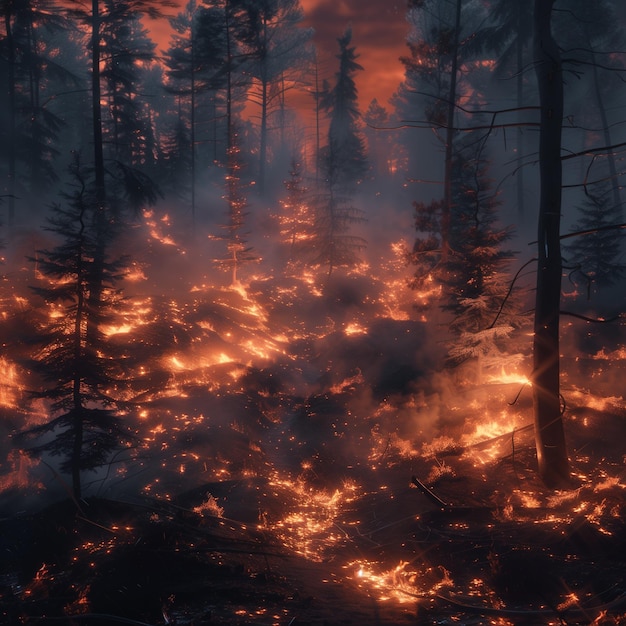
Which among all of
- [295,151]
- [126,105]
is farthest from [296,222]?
[295,151]

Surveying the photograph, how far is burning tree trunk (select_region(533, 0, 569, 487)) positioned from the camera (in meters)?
8.70

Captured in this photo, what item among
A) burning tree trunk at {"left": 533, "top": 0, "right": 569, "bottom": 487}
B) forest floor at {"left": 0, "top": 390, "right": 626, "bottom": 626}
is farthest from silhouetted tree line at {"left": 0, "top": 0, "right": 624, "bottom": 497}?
forest floor at {"left": 0, "top": 390, "right": 626, "bottom": 626}

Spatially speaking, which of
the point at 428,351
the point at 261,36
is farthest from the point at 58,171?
the point at 428,351

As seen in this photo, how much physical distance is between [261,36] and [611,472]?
45.3 metres

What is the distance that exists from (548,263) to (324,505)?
767 centimetres

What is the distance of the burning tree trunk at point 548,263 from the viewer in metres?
8.70

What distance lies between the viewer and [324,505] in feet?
38.6

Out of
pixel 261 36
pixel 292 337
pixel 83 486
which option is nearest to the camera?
pixel 83 486

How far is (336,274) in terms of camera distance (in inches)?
1475

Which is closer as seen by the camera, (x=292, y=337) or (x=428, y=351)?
(x=428, y=351)

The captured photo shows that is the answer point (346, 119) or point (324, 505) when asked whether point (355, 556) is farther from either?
point (346, 119)

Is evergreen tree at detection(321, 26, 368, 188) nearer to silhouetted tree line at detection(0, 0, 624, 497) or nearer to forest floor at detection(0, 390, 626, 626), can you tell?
silhouetted tree line at detection(0, 0, 624, 497)

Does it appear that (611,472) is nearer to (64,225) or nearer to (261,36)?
(64,225)

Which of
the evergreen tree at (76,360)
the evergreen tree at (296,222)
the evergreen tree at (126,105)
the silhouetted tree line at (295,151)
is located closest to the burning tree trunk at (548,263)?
the silhouetted tree line at (295,151)
